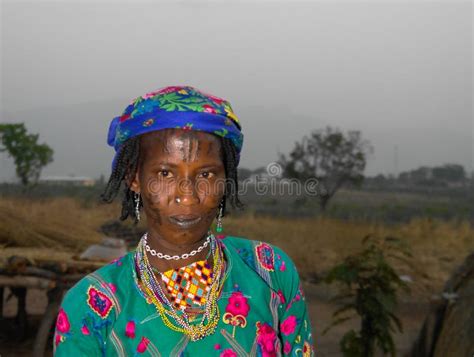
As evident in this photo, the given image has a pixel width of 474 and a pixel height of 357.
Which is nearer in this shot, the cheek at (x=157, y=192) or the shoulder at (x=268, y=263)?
the cheek at (x=157, y=192)

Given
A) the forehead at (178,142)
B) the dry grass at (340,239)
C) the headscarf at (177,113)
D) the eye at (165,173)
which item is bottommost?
the dry grass at (340,239)

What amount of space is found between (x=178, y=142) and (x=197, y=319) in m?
0.47

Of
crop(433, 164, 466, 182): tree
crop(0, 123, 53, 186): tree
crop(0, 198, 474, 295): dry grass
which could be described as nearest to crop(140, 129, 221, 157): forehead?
crop(0, 198, 474, 295): dry grass

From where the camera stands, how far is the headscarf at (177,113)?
52.8 inches

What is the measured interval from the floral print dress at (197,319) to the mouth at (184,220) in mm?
177

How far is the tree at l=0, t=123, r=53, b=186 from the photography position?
23.1 m

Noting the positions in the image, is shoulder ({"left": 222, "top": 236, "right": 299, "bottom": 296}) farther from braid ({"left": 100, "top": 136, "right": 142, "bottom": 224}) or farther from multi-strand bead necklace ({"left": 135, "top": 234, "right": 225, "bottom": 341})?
braid ({"left": 100, "top": 136, "right": 142, "bottom": 224})

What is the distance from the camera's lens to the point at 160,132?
138 centimetres

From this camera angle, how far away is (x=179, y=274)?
1477mm

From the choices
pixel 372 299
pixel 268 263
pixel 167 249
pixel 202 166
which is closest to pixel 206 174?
pixel 202 166

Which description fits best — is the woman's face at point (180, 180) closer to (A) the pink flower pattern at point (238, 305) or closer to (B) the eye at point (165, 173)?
(B) the eye at point (165, 173)

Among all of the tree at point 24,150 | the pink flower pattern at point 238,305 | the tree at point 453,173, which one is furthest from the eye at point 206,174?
the tree at point 453,173

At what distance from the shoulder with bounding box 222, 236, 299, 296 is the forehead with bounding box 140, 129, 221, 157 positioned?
0.37m

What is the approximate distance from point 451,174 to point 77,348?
5362 centimetres
